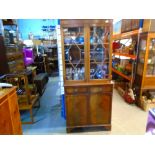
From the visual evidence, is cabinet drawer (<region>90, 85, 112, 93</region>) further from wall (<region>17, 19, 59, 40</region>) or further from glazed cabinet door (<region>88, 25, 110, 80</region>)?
wall (<region>17, 19, 59, 40</region>)

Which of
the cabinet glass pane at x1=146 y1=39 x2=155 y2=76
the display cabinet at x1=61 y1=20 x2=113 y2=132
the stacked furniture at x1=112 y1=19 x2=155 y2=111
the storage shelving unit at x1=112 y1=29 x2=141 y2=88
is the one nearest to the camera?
the display cabinet at x1=61 y1=20 x2=113 y2=132

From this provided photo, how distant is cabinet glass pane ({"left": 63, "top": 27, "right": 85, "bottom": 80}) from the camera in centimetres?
237

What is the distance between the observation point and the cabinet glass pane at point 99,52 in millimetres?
2389

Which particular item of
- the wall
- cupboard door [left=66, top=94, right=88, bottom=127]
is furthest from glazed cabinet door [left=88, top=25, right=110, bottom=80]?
the wall

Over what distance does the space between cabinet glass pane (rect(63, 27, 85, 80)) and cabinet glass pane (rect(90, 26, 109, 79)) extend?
6.7 inches

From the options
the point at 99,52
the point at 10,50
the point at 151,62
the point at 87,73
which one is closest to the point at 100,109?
the point at 87,73

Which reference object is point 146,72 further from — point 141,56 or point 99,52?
point 99,52

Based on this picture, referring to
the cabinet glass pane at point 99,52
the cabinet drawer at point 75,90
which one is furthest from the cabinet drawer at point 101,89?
the cabinet glass pane at point 99,52

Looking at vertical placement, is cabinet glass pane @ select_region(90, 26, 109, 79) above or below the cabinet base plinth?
above

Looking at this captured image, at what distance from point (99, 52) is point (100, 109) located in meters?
0.99

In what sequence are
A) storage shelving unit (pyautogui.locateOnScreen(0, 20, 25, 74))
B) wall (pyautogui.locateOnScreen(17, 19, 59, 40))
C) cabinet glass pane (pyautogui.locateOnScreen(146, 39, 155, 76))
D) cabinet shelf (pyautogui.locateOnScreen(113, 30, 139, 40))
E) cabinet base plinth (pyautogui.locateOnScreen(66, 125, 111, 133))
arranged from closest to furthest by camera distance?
cabinet base plinth (pyautogui.locateOnScreen(66, 125, 111, 133))
storage shelving unit (pyautogui.locateOnScreen(0, 20, 25, 74))
cabinet glass pane (pyautogui.locateOnScreen(146, 39, 155, 76))
cabinet shelf (pyautogui.locateOnScreen(113, 30, 139, 40))
wall (pyautogui.locateOnScreen(17, 19, 59, 40))

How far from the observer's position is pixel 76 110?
2486 millimetres

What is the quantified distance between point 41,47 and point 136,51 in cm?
477
